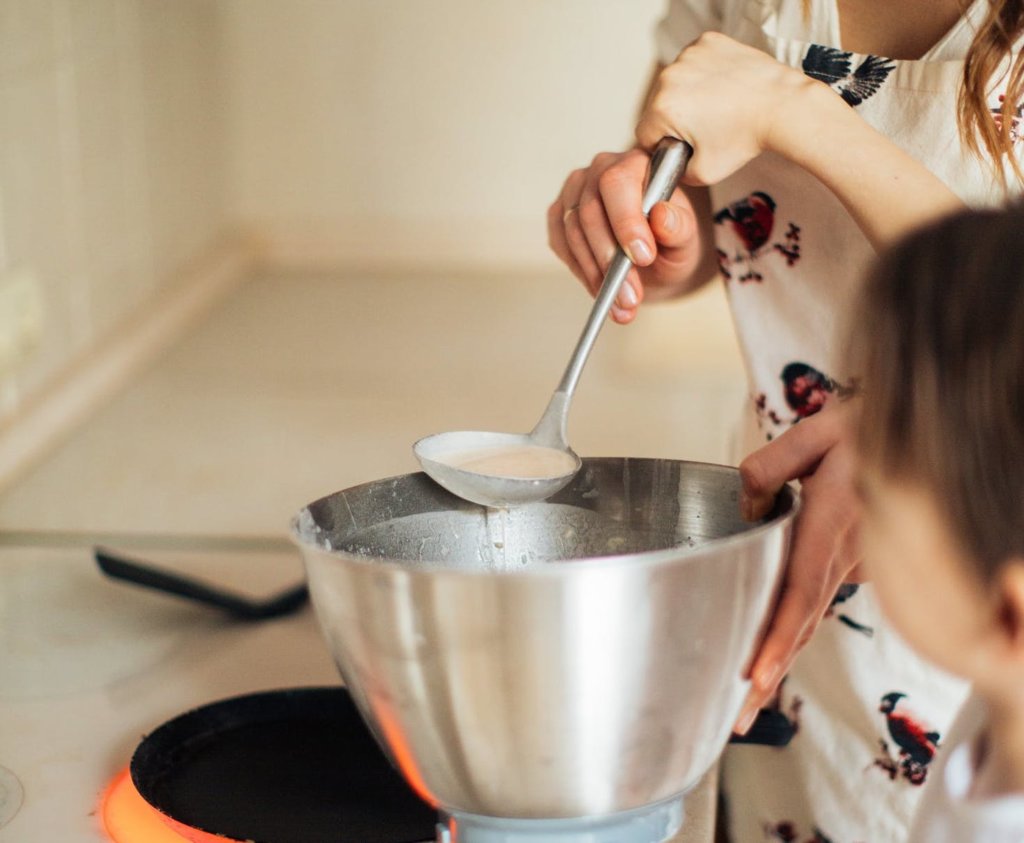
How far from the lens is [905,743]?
760 millimetres

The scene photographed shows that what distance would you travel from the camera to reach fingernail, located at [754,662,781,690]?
0.51 meters

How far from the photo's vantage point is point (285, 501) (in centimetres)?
111

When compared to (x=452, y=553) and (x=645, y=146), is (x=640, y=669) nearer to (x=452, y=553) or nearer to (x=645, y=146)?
(x=452, y=553)

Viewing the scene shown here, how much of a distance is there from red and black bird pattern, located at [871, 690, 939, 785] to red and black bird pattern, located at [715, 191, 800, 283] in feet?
0.87

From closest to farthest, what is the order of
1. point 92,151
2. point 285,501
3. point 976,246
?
point 976,246 → point 285,501 → point 92,151

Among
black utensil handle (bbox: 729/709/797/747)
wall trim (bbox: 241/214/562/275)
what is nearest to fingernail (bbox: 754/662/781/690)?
black utensil handle (bbox: 729/709/797/747)

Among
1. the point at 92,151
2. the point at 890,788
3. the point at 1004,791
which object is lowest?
the point at 890,788

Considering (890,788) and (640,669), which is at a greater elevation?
(640,669)

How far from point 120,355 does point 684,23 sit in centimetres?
82

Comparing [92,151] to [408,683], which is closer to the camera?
[408,683]

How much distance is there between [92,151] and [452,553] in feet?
3.31

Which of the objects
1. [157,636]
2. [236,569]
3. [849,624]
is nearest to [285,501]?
[236,569]

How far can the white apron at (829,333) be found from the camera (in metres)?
0.71

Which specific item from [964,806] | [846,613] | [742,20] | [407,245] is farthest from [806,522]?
[407,245]
